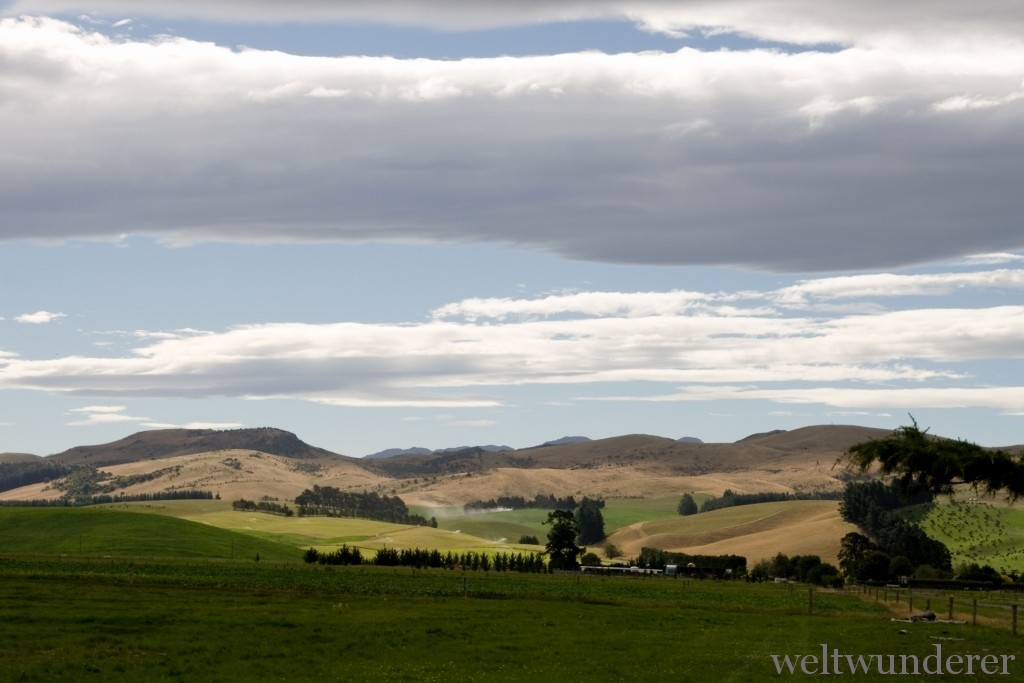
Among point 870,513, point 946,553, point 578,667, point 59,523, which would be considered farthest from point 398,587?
point 870,513

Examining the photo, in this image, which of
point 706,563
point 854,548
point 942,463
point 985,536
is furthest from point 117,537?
point 942,463

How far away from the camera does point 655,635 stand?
49.6 m

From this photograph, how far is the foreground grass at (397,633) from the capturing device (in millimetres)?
36219

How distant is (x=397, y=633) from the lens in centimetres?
4744

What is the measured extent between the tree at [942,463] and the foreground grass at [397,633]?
1520cm

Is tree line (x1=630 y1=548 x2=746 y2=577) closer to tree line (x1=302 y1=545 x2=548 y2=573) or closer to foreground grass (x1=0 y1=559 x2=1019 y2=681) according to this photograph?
tree line (x1=302 y1=545 x2=548 y2=573)

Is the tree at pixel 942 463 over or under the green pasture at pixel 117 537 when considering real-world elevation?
over

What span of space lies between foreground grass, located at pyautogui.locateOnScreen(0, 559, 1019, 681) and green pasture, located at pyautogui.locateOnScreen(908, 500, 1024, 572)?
96503mm

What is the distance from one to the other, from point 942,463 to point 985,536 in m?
180

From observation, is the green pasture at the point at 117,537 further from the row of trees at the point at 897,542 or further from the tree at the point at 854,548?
the row of trees at the point at 897,542

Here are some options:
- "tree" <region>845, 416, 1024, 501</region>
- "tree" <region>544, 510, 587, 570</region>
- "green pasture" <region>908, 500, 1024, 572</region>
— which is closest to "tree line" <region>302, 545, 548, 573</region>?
"tree" <region>544, 510, 587, 570</region>

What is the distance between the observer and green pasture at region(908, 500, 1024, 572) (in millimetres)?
168300

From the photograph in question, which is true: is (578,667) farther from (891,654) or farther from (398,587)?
(398,587)

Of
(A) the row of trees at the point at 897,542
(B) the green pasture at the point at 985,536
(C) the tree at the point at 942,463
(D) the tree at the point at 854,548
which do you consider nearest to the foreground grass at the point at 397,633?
(C) the tree at the point at 942,463
